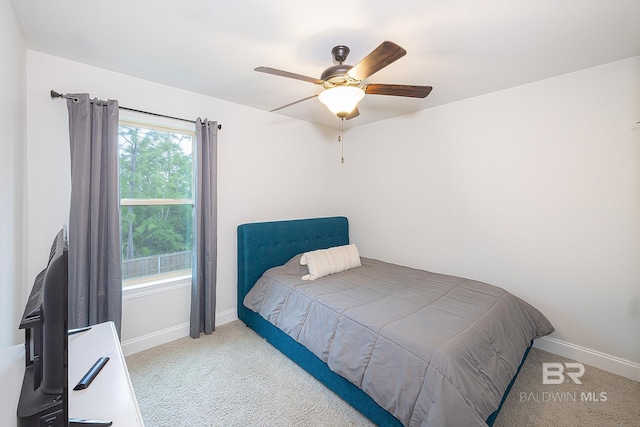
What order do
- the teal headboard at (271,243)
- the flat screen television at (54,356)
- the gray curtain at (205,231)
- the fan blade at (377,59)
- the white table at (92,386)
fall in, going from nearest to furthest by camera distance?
1. the flat screen television at (54,356)
2. the white table at (92,386)
3. the fan blade at (377,59)
4. the gray curtain at (205,231)
5. the teal headboard at (271,243)

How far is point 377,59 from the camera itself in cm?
146

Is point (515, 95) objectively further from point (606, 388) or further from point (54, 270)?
point (54, 270)

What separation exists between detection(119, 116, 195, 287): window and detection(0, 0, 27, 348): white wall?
0.64 meters

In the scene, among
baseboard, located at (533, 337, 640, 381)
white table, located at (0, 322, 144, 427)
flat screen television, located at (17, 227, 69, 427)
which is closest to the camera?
flat screen television, located at (17, 227, 69, 427)

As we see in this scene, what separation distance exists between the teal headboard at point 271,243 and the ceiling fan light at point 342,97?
165 cm

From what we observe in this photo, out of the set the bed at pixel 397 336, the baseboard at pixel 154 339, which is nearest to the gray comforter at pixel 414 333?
the bed at pixel 397 336

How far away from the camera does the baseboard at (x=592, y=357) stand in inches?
82.5

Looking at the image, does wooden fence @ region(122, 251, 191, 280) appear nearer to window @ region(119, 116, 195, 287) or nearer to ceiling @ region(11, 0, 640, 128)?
window @ region(119, 116, 195, 287)

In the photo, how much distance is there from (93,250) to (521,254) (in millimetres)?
3719

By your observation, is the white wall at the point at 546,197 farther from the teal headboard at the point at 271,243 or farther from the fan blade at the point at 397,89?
the fan blade at the point at 397,89

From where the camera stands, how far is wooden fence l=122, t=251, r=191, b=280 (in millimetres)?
2455

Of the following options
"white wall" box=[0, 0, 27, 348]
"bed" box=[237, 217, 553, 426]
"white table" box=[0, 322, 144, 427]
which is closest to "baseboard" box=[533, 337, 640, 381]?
"bed" box=[237, 217, 553, 426]

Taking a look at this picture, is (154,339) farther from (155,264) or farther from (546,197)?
(546,197)
